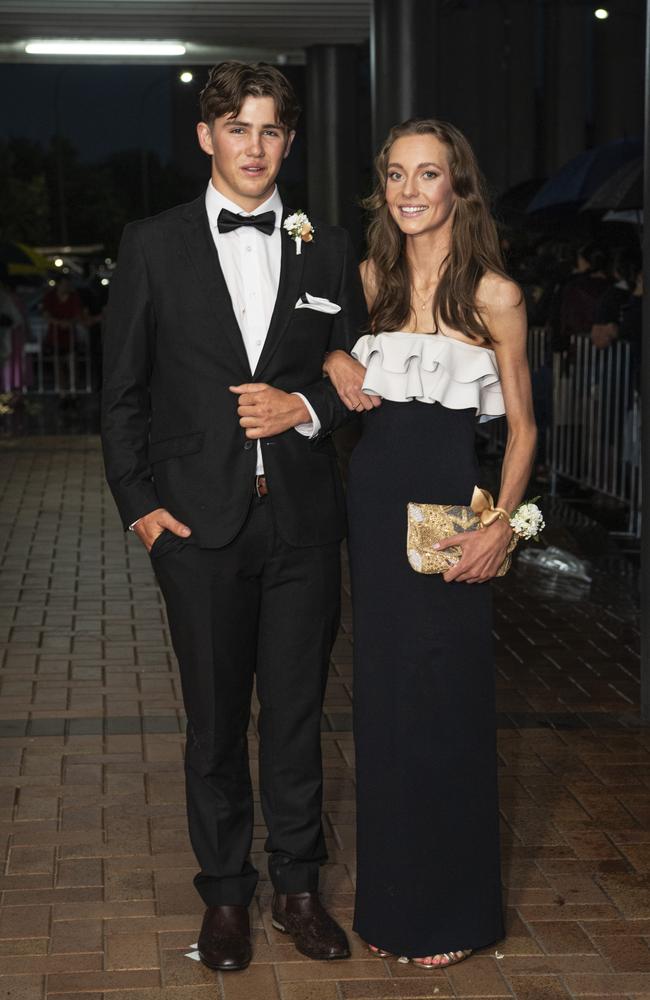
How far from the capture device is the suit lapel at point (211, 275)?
147 inches

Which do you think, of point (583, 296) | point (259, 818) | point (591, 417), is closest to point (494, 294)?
point (259, 818)

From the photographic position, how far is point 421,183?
3.71m

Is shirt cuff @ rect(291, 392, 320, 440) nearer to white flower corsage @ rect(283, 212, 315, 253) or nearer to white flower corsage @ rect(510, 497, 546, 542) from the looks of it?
white flower corsage @ rect(283, 212, 315, 253)

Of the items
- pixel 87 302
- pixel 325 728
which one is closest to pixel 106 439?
pixel 325 728

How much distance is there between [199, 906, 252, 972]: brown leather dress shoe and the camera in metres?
3.93

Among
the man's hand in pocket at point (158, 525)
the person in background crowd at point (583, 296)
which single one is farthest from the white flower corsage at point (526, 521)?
the person in background crowd at point (583, 296)

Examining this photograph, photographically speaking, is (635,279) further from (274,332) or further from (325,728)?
(274,332)

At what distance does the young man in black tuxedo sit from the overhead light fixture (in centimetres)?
1586

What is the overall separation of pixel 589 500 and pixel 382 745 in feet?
27.4

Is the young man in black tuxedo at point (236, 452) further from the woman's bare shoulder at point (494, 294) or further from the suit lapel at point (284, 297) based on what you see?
the woman's bare shoulder at point (494, 294)

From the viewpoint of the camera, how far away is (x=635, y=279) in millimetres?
11883

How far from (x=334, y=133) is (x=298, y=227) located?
17.1 meters

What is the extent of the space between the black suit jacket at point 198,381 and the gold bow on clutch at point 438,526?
253 mm

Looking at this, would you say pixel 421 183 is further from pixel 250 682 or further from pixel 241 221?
pixel 250 682
